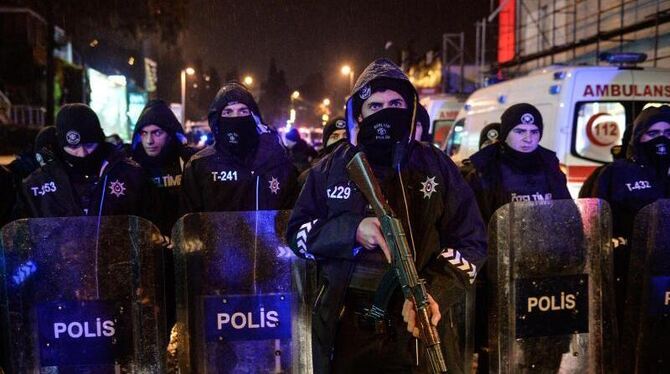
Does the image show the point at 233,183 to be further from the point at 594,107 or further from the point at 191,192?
the point at 594,107

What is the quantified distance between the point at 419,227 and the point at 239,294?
1311 millimetres

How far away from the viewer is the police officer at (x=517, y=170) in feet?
14.7

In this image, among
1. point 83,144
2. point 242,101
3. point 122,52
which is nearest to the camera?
point 83,144

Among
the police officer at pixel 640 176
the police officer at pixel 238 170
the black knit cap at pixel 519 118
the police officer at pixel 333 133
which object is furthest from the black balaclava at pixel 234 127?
the police officer at pixel 640 176

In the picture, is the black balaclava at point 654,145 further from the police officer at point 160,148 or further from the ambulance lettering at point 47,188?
the ambulance lettering at point 47,188

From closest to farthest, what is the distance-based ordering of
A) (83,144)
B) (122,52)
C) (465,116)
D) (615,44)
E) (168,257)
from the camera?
(168,257)
(83,144)
(465,116)
(615,44)
(122,52)

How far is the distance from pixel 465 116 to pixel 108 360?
29.1 ft

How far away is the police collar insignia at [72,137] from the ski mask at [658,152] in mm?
3696

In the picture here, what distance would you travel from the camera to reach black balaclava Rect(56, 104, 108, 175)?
402cm

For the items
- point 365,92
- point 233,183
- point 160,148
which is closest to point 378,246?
point 365,92

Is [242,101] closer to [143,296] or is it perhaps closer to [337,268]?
[143,296]

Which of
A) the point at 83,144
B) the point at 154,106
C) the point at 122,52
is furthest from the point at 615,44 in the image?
the point at 122,52

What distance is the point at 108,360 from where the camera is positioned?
3.44 m

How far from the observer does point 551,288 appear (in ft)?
12.2
